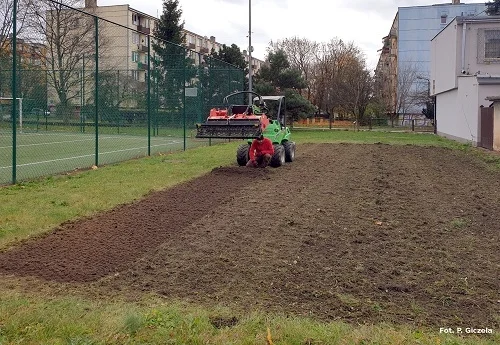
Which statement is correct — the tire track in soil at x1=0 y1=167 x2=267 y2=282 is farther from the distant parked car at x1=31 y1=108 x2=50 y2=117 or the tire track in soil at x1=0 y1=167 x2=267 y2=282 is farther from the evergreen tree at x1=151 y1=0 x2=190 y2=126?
the evergreen tree at x1=151 y1=0 x2=190 y2=126

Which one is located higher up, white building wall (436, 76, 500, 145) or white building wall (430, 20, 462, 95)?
white building wall (430, 20, 462, 95)

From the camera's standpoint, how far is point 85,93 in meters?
17.8

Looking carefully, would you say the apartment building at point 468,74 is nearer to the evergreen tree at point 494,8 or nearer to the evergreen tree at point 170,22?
the evergreen tree at point 494,8

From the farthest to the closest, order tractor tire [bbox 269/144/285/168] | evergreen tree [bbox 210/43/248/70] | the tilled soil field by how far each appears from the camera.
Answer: evergreen tree [bbox 210/43/248/70], tractor tire [bbox 269/144/285/168], the tilled soil field

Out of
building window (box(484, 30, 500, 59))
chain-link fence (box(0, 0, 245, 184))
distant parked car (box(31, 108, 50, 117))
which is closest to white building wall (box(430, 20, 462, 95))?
building window (box(484, 30, 500, 59))

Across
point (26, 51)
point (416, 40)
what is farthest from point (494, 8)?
point (26, 51)

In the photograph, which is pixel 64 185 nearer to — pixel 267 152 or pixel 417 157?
pixel 267 152

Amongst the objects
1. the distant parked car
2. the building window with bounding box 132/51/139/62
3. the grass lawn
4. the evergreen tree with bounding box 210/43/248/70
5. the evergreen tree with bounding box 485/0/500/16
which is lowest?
the grass lawn

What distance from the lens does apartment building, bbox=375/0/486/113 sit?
233 ft

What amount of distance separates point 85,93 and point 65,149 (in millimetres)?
3697

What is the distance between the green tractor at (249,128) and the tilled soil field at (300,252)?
3859 mm

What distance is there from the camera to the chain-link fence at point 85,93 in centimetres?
1525

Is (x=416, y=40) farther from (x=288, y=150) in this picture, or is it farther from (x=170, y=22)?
(x=288, y=150)

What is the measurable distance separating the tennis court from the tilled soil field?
502 centimetres
